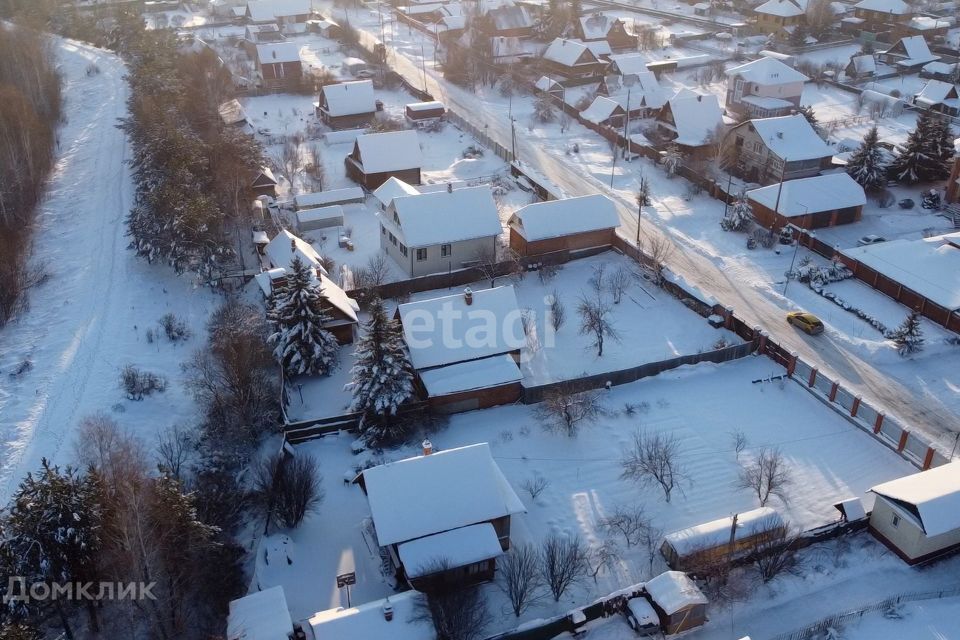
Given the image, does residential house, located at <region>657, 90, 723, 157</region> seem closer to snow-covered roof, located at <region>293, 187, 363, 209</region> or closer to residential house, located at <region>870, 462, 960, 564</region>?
snow-covered roof, located at <region>293, 187, 363, 209</region>

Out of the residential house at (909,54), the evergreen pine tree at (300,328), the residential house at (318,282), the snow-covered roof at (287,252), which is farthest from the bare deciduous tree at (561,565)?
the residential house at (909,54)

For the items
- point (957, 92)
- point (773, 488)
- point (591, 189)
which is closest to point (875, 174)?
point (591, 189)

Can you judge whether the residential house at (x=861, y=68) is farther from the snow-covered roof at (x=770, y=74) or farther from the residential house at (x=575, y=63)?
the residential house at (x=575, y=63)

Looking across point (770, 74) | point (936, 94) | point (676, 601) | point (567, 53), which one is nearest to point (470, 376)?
point (676, 601)

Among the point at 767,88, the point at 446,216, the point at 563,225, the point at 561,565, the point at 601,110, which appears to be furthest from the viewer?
the point at 767,88

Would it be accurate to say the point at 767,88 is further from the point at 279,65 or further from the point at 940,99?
the point at 279,65

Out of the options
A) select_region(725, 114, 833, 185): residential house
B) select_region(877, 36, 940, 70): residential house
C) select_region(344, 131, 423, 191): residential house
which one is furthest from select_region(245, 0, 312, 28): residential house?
select_region(877, 36, 940, 70): residential house
